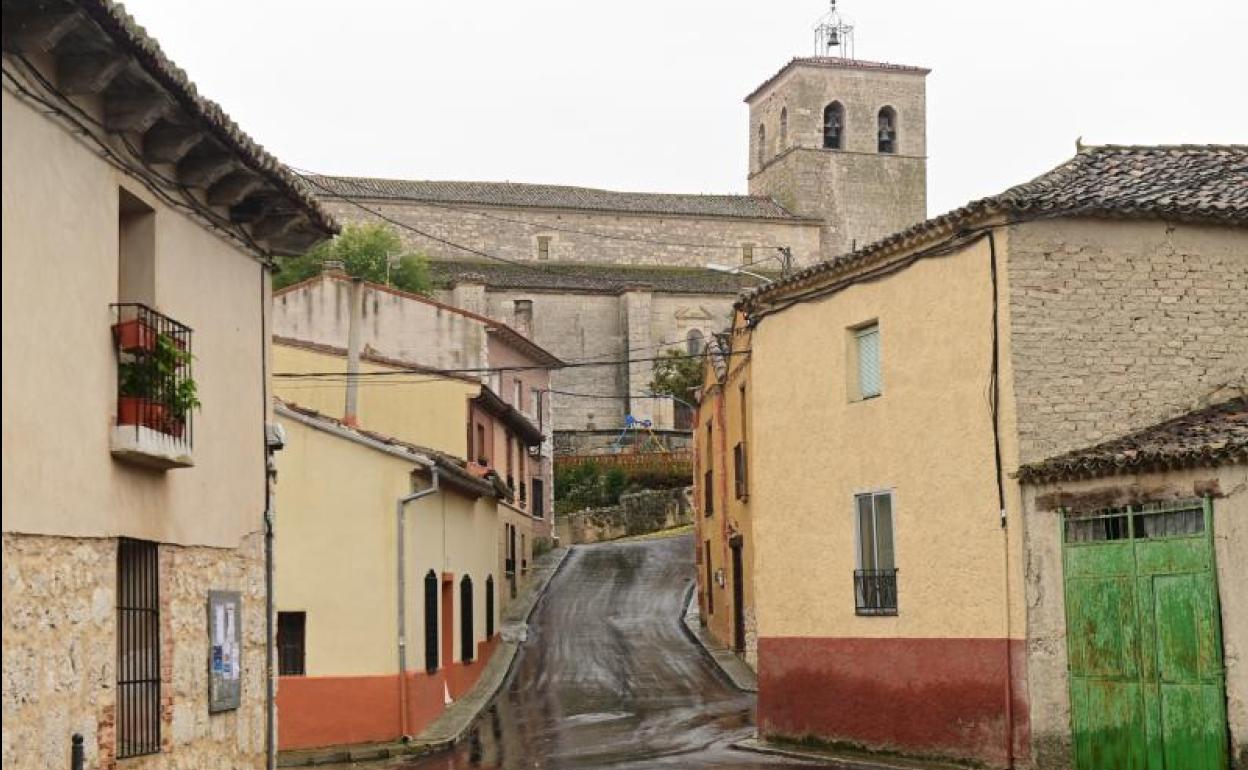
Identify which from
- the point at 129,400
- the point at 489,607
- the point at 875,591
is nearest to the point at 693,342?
the point at 489,607

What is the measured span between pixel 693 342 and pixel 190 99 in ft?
203

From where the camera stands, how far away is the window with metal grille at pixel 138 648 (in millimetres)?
11250

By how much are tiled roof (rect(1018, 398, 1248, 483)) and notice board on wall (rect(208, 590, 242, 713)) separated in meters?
8.02

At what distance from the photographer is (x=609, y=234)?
80.1 metres

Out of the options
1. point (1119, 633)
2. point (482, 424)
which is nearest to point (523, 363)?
point (482, 424)

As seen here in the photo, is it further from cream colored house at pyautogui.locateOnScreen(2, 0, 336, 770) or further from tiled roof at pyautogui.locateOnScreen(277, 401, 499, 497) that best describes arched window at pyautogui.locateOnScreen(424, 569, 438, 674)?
cream colored house at pyautogui.locateOnScreen(2, 0, 336, 770)

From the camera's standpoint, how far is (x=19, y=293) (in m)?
9.51

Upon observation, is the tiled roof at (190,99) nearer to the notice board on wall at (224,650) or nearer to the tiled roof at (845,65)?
the notice board on wall at (224,650)

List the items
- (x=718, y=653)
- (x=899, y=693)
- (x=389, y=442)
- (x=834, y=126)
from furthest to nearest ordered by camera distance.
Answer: (x=834, y=126), (x=718, y=653), (x=389, y=442), (x=899, y=693)

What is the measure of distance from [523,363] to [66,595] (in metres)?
38.9

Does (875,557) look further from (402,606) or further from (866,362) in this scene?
(402,606)

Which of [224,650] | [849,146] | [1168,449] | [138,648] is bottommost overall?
[224,650]

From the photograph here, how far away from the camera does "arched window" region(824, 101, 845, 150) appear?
82750mm

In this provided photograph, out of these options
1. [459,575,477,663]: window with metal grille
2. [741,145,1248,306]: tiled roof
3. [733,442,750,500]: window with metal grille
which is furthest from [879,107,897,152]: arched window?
[741,145,1248,306]: tiled roof
